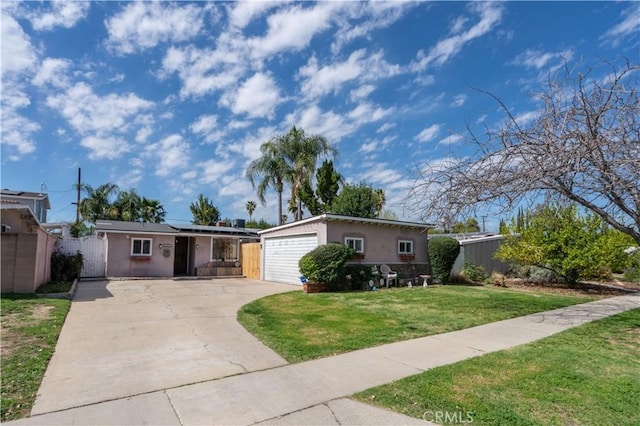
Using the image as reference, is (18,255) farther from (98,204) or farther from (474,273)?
(98,204)

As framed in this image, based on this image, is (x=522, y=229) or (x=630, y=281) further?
(x=630, y=281)

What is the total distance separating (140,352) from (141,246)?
16.2 m

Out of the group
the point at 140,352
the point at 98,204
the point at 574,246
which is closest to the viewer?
A: the point at 140,352

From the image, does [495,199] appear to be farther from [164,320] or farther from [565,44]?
[164,320]

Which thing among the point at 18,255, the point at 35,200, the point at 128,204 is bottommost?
the point at 18,255

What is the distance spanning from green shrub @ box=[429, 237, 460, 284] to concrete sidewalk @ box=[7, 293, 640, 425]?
38.9 feet

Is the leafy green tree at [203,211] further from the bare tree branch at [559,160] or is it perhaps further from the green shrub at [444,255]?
the bare tree branch at [559,160]

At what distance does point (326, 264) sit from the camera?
14109mm

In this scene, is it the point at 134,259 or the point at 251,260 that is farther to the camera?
the point at 251,260

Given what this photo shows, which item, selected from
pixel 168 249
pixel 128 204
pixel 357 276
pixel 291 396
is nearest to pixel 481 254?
pixel 357 276

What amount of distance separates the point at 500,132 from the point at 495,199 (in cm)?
125

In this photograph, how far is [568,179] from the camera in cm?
657

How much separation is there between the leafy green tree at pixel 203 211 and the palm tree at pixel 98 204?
9.93 m

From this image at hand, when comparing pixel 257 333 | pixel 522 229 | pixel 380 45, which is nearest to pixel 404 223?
pixel 522 229
